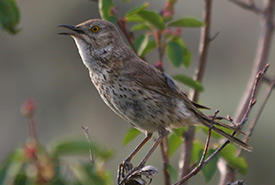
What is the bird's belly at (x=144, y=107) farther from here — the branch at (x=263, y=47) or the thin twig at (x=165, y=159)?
the branch at (x=263, y=47)

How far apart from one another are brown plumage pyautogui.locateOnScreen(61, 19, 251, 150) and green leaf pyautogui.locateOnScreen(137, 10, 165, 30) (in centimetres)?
48

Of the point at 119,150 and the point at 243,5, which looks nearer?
the point at 243,5

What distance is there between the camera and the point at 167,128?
512cm

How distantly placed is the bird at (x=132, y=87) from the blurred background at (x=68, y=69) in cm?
609

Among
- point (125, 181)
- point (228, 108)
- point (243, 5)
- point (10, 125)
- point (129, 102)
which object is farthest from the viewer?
point (10, 125)

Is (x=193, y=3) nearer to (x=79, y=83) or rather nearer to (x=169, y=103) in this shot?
(x=79, y=83)

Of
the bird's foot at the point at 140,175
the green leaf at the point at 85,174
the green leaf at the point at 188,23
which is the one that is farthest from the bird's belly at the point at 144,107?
the green leaf at the point at 85,174

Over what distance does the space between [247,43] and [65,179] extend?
36.2ft

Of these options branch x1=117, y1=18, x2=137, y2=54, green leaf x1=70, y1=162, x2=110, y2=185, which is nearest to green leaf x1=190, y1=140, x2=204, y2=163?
branch x1=117, y1=18, x2=137, y2=54

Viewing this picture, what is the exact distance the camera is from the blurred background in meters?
12.6

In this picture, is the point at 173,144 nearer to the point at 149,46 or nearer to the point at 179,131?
the point at 179,131

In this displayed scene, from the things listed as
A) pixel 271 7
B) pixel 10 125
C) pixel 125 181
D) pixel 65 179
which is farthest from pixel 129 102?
pixel 10 125

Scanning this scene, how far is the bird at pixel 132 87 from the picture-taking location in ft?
16.2

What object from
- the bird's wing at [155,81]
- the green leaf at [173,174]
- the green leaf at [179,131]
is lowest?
the green leaf at [173,174]
